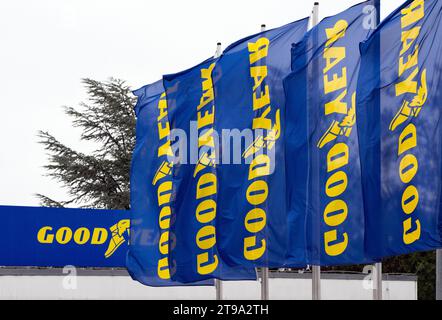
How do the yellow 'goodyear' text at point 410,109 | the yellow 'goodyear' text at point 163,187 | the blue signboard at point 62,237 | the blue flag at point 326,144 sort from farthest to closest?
the blue signboard at point 62,237, the yellow 'goodyear' text at point 163,187, the blue flag at point 326,144, the yellow 'goodyear' text at point 410,109

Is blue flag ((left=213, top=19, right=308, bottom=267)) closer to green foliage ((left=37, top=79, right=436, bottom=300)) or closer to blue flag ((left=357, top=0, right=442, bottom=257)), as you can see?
blue flag ((left=357, top=0, right=442, bottom=257))

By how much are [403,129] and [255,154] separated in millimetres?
5636

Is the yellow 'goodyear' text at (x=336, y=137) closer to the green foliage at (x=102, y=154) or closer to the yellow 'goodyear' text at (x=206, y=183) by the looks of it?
the yellow 'goodyear' text at (x=206, y=183)

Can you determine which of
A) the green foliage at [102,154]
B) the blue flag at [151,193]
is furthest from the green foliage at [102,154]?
the blue flag at [151,193]

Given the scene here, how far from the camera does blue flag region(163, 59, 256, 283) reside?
22453 mm

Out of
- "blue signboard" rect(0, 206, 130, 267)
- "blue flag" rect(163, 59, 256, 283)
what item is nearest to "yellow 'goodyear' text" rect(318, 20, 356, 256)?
"blue flag" rect(163, 59, 256, 283)

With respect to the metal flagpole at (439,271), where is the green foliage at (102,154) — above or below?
above

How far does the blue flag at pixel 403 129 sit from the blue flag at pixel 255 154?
3.94 metres

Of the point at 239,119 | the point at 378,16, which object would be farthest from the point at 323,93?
the point at 239,119

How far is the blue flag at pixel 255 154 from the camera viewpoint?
20.3 metres

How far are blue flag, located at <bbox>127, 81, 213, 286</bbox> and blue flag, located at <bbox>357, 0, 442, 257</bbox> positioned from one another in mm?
9756

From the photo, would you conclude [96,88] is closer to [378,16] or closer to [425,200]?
[378,16]

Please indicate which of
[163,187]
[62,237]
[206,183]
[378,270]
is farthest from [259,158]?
[62,237]

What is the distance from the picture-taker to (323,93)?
18.5m
